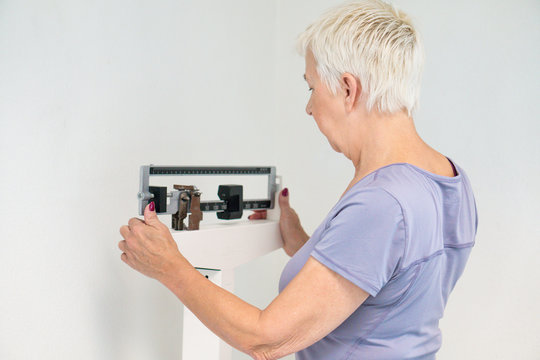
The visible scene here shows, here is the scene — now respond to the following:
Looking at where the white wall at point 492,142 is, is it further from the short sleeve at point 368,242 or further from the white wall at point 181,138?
the short sleeve at point 368,242

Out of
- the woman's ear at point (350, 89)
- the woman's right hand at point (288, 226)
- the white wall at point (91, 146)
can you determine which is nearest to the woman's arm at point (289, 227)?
the woman's right hand at point (288, 226)

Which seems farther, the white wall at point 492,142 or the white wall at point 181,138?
the white wall at point 492,142

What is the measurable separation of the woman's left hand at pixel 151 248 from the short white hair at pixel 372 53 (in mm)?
453

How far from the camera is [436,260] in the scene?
94 cm

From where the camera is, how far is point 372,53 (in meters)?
0.97

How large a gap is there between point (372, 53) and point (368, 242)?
36cm

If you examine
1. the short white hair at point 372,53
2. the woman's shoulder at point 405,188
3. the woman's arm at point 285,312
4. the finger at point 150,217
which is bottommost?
the woman's arm at point 285,312

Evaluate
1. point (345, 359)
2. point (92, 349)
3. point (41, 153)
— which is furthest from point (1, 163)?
point (345, 359)

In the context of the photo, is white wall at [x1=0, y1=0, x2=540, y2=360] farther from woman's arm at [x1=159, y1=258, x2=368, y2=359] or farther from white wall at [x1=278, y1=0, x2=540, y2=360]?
woman's arm at [x1=159, y1=258, x2=368, y2=359]

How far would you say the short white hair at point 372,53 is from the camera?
3.19 feet

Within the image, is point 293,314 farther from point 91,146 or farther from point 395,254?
point 91,146

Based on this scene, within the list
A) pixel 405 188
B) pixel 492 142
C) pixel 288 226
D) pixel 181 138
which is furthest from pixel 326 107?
pixel 492 142

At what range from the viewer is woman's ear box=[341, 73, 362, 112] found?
3.25ft

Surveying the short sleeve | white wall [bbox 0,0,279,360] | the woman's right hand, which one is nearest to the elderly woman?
the short sleeve
